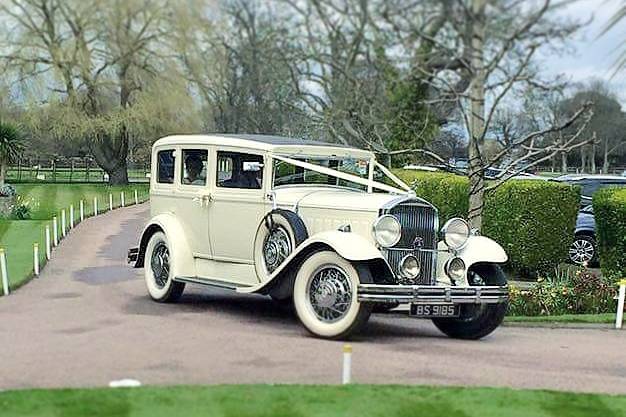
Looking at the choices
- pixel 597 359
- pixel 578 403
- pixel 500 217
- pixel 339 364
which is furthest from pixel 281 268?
pixel 500 217

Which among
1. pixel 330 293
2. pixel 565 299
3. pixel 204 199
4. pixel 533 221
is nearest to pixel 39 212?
pixel 533 221

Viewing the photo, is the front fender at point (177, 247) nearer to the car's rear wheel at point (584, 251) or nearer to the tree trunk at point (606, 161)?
the tree trunk at point (606, 161)

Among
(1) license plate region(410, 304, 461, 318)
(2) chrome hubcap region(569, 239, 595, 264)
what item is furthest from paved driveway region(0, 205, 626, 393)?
(2) chrome hubcap region(569, 239, 595, 264)

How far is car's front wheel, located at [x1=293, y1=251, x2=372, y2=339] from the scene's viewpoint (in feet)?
26.9

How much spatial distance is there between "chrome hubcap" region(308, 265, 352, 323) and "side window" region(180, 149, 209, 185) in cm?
235

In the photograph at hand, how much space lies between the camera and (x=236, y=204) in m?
9.86

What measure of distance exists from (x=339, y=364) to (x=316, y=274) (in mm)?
1541

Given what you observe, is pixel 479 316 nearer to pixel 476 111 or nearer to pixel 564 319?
pixel 564 319

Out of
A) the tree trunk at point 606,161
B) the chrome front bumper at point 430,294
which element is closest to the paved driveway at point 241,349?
the chrome front bumper at point 430,294

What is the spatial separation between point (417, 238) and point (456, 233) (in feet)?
1.51

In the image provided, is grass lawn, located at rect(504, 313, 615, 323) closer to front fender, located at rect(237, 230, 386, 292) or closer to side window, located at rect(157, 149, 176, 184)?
front fender, located at rect(237, 230, 386, 292)

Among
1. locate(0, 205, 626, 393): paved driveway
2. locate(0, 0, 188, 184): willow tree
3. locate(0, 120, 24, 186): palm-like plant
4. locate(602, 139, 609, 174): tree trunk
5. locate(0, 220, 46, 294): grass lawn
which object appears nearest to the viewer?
locate(0, 205, 626, 393): paved driveway

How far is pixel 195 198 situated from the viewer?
10359 mm

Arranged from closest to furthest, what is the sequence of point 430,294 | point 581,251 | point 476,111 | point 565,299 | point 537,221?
point 430,294, point 476,111, point 565,299, point 537,221, point 581,251
